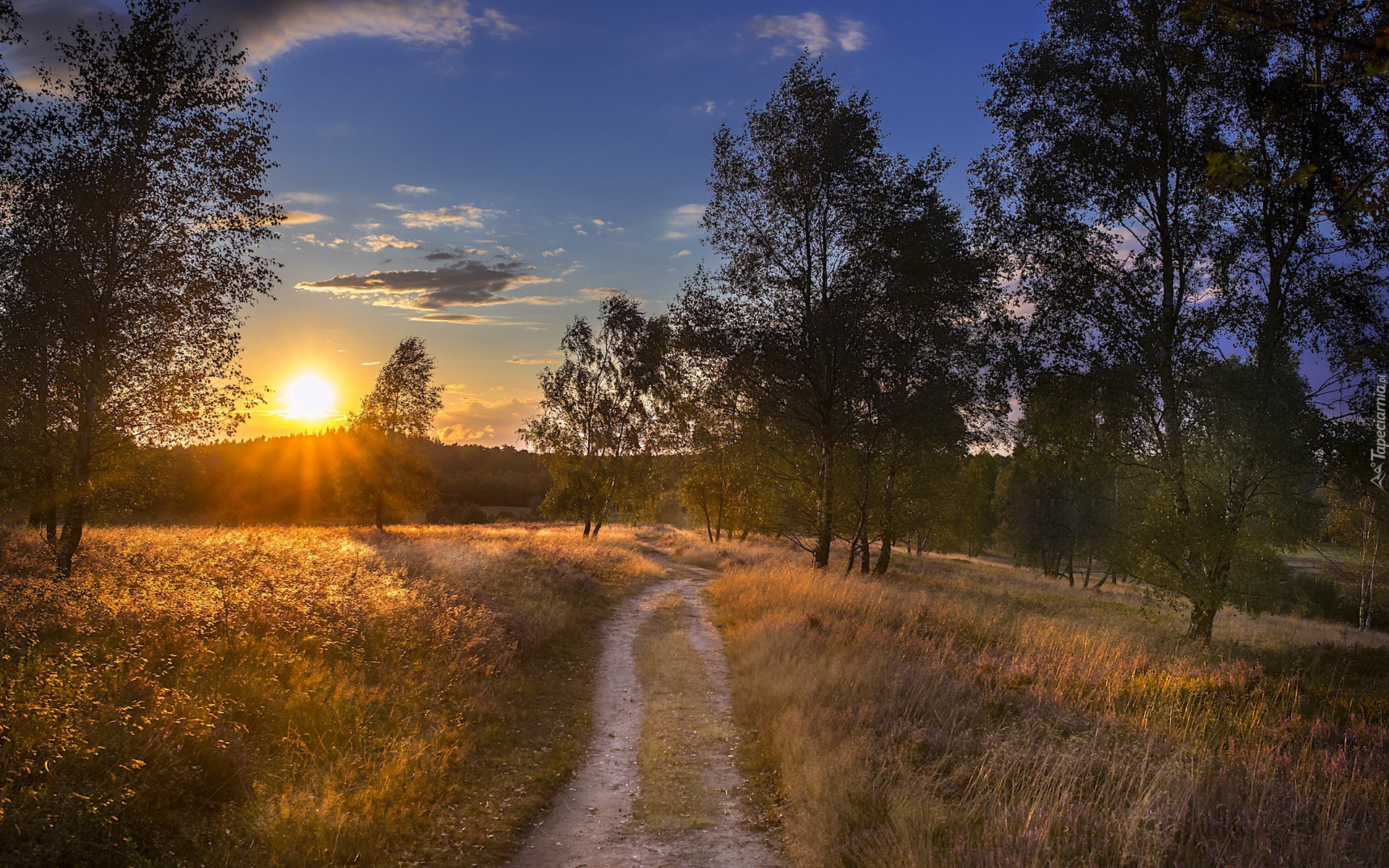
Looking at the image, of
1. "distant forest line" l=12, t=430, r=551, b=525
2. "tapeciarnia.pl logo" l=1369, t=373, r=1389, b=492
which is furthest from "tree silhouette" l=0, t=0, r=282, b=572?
"tapeciarnia.pl logo" l=1369, t=373, r=1389, b=492

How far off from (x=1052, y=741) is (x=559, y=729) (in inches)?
266

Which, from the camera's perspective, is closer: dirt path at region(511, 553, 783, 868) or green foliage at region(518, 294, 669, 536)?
dirt path at region(511, 553, 783, 868)

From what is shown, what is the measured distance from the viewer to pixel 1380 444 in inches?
494

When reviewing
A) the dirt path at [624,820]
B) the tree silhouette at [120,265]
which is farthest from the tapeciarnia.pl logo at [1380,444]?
the tree silhouette at [120,265]

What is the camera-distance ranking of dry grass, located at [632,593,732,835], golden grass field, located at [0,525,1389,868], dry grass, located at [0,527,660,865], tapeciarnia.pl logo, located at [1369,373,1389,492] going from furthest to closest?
tapeciarnia.pl logo, located at [1369,373,1389,492] < dry grass, located at [632,593,732,835] < dry grass, located at [0,527,660,865] < golden grass field, located at [0,525,1389,868]

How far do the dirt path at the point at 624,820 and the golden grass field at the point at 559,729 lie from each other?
29 cm

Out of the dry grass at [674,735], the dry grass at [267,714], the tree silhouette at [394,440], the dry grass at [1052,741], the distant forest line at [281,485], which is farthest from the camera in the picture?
the tree silhouette at [394,440]

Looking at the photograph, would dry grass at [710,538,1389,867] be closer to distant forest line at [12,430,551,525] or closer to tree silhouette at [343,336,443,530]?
distant forest line at [12,430,551,525]

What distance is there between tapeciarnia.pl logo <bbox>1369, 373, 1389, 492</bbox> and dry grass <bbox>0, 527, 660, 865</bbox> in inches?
622

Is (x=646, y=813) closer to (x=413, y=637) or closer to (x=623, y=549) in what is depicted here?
(x=413, y=637)

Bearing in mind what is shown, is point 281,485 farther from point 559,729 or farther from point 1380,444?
point 1380,444

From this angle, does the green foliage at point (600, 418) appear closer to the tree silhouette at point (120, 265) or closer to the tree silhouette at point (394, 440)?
the tree silhouette at point (394, 440)

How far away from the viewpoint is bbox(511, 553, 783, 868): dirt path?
629 cm

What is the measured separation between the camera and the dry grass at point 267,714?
5359 millimetres
